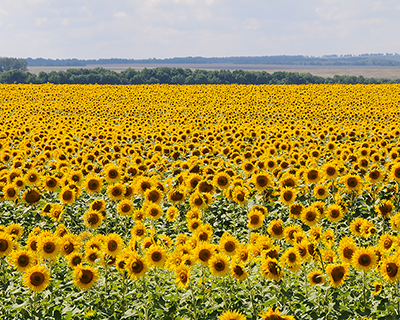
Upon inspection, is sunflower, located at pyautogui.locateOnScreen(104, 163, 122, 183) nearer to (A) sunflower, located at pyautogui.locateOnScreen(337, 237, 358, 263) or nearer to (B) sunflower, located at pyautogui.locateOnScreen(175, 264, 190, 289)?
(B) sunflower, located at pyautogui.locateOnScreen(175, 264, 190, 289)

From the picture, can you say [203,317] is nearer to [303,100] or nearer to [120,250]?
[120,250]

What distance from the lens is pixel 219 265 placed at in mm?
4695

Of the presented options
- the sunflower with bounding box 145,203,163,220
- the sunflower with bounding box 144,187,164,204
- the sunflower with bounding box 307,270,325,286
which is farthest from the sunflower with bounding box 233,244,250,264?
the sunflower with bounding box 144,187,164,204

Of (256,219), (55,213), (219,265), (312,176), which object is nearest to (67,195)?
(55,213)

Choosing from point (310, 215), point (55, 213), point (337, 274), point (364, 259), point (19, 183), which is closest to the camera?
point (337, 274)

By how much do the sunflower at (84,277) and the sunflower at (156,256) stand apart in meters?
0.70

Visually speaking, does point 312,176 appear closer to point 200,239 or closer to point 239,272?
point 200,239

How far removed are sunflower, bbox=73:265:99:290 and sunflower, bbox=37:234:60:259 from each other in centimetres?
49

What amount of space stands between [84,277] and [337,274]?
308cm

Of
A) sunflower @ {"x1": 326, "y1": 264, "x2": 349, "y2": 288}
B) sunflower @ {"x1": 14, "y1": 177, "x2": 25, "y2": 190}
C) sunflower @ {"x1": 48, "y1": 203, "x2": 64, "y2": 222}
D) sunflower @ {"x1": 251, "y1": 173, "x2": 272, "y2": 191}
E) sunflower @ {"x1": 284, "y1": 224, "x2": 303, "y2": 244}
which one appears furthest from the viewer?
sunflower @ {"x1": 14, "y1": 177, "x2": 25, "y2": 190}

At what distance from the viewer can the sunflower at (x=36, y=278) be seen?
4566 millimetres

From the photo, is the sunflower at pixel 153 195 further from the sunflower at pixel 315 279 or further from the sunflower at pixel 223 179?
the sunflower at pixel 315 279

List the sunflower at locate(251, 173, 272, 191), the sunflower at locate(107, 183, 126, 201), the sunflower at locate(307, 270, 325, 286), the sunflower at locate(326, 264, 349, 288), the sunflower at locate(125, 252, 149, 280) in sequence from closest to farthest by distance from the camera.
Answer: the sunflower at locate(326, 264, 349, 288) → the sunflower at locate(125, 252, 149, 280) → the sunflower at locate(307, 270, 325, 286) → the sunflower at locate(107, 183, 126, 201) → the sunflower at locate(251, 173, 272, 191)

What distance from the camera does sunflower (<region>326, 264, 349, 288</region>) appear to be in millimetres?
4527
